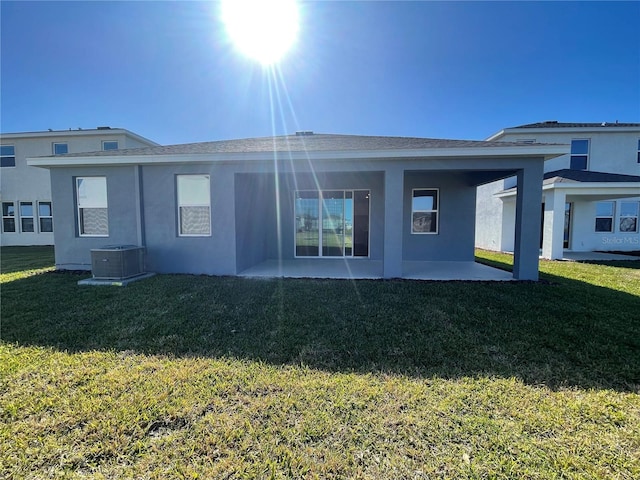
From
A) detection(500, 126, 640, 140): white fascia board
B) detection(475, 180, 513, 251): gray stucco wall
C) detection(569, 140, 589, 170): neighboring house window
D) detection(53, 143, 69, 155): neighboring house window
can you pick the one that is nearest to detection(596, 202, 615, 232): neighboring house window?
detection(569, 140, 589, 170): neighboring house window

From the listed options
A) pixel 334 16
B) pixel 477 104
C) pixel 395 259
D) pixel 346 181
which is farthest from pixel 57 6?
pixel 477 104

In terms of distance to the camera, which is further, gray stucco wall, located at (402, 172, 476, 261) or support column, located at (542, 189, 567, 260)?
support column, located at (542, 189, 567, 260)

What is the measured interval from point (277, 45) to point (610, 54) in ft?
44.0

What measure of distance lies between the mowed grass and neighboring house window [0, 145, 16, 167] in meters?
16.9

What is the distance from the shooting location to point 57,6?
764 centimetres

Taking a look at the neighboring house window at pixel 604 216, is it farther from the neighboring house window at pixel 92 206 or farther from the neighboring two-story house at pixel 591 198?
the neighboring house window at pixel 92 206

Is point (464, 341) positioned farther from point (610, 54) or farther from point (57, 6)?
point (610, 54)

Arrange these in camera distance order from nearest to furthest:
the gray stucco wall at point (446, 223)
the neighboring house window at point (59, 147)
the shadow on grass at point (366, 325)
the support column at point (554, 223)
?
Result: the shadow on grass at point (366, 325) < the gray stucco wall at point (446, 223) < the support column at point (554, 223) < the neighboring house window at point (59, 147)

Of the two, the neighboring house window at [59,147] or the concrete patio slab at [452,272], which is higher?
the neighboring house window at [59,147]

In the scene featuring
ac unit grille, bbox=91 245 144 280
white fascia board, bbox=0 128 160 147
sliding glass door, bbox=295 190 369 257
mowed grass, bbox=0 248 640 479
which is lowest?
mowed grass, bbox=0 248 640 479

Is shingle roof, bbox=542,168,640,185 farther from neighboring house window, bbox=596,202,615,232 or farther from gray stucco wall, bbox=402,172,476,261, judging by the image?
gray stucco wall, bbox=402,172,476,261

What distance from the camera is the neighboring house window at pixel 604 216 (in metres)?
13.0

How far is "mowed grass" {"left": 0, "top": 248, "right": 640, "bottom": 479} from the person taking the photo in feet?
6.13

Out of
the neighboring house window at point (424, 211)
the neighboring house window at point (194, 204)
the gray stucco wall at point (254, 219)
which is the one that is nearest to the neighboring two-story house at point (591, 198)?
the neighboring house window at point (424, 211)
